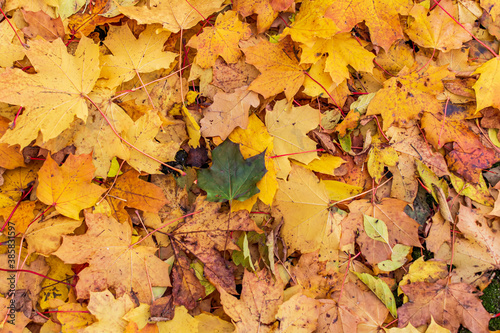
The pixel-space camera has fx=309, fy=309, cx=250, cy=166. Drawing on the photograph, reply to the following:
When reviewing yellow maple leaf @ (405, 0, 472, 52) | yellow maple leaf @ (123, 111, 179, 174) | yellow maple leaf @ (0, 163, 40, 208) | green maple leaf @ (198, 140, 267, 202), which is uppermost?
yellow maple leaf @ (405, 0, 472, 52)

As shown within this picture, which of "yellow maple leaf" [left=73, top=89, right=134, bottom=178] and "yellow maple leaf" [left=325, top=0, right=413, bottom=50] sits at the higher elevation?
"yellow maple leaf" [left=325, top=0, right=413, bottom=50]

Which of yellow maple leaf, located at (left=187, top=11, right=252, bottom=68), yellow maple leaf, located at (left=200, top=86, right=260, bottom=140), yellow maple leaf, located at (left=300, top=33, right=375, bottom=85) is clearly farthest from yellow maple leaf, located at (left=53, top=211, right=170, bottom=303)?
yellow maple leaf, located at (left=300, top=33, right=375, bottom=85)

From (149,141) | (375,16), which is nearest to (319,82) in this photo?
(375,16)

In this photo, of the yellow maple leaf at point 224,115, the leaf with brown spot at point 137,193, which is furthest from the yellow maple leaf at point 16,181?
the yellow maple leaf at point 224,115

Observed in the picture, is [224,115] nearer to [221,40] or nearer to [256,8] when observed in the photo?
[221,40]

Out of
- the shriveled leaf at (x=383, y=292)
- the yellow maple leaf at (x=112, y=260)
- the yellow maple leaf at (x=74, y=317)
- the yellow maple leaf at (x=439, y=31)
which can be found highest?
the yellow maple leaf at (x=439, y=31)

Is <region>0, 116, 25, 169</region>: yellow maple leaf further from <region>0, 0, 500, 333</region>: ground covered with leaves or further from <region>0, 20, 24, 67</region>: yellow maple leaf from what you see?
<region>0, 20, 24, 67</region>: yellow maple leaf

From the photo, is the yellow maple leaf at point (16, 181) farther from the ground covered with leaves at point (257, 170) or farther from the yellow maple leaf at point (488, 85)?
the yellow maple leaf at point (488, 85)
